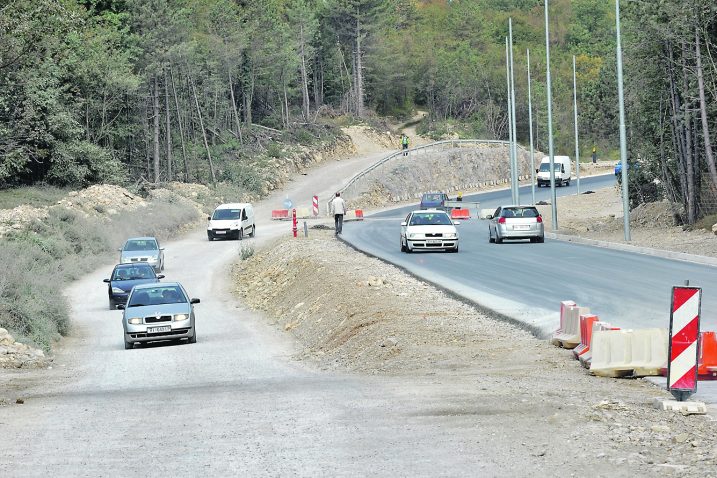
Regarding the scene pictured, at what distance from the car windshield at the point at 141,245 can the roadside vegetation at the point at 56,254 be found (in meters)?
2.91

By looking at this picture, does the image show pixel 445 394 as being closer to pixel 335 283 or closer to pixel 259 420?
pixel 259 420

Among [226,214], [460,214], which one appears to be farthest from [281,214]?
[226,214]

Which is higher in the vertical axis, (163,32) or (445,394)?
(163,32)

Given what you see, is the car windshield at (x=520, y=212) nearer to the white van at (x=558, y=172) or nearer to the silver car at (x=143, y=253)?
the silver car at (x=143, y=253)

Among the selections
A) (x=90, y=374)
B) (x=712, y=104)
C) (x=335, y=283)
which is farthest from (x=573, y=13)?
(x=90, y=374)

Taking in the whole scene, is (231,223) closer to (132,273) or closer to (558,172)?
(132,273)

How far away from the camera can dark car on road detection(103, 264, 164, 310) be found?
37.6 m

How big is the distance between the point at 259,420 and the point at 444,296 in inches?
609

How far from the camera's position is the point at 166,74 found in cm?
8494

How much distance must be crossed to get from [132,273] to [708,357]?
2665 cm

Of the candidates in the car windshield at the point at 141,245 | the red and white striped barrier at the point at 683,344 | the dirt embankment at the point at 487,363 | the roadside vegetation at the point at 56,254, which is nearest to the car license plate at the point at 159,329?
the roadside vegetation at the point at 56,254

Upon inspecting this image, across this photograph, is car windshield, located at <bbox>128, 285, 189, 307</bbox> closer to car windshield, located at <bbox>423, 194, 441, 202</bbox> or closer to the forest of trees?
the forest of trees

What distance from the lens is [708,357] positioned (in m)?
14.3

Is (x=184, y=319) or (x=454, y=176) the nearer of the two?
(x=184, y=319)
